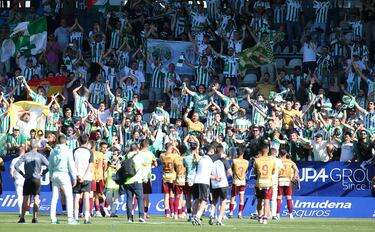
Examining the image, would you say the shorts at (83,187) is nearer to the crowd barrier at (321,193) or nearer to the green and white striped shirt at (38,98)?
the crowd barrier at (321,193)

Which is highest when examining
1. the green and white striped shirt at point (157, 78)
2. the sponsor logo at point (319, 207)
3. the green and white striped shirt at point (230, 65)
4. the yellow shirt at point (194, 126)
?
the green and white striped shirt at point (230, 65)

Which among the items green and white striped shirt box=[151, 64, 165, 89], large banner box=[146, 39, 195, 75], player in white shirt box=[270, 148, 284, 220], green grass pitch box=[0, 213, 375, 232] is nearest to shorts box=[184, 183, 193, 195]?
green grass pitch box=[0, 213, 375, 232]

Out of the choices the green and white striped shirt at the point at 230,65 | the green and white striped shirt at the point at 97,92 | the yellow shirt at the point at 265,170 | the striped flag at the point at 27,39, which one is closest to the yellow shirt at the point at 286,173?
the yellow shirt at the point at 265,170

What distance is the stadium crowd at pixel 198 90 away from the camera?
37875 mm

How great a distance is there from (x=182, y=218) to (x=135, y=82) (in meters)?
8.42

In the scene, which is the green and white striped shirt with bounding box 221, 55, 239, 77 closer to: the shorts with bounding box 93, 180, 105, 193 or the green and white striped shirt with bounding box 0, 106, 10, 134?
the green and white striped shirt with bounding box 0, 106, 10, 134

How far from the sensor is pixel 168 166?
37500 mm

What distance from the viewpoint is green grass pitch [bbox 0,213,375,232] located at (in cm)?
3072

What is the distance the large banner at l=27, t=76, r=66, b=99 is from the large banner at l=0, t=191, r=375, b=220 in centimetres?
544

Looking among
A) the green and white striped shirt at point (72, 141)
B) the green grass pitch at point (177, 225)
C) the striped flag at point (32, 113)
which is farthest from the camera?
the striped flag at point (32, 113)

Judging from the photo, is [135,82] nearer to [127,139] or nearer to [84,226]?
[127,139]

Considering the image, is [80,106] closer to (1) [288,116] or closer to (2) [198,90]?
(2) [198,90]

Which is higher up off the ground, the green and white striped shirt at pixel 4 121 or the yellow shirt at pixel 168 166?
the green and white striped shirt at pixel 4 121

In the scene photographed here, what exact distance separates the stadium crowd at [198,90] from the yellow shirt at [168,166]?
0.04 meters
